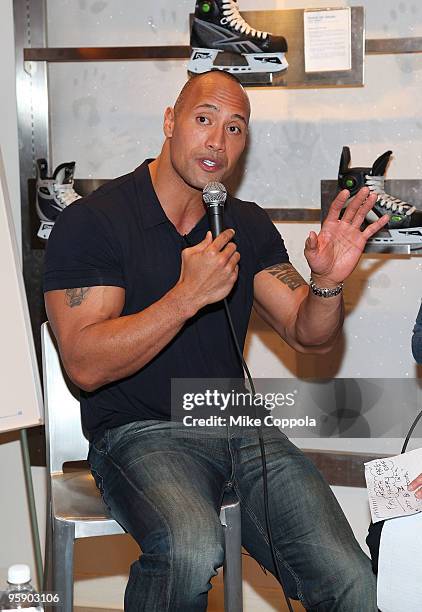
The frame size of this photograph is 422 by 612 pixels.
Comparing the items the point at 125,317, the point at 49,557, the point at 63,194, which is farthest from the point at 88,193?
the point at 49,557

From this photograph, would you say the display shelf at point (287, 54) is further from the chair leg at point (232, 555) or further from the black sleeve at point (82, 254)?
the chair leg at point (232, 555)

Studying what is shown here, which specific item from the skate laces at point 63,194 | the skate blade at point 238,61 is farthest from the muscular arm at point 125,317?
the skate blade at point 238,61

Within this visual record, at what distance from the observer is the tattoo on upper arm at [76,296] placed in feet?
6.54

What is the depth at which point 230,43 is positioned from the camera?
253 cm

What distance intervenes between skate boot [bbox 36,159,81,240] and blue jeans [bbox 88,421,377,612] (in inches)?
34.2

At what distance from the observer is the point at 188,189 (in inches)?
86.0

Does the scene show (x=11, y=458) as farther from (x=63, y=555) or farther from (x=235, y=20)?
(x=235, y=20)

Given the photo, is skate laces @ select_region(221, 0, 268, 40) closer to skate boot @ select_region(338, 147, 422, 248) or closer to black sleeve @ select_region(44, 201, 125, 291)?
skate boot @ select_region(338, 147, 422, 248)

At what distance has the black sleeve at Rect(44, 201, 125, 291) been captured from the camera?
2012 millimetres

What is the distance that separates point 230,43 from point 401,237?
2.27ft

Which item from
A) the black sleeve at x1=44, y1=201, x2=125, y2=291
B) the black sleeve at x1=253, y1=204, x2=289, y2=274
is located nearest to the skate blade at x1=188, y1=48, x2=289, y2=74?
the black sleeve at x1=253, y1=204, x2=289, y2=274

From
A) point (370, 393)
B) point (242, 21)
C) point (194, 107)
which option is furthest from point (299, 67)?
point (370, 393)

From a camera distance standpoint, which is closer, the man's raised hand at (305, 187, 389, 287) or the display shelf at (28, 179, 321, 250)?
the man's raised hand at (305, 187, 389, 287)

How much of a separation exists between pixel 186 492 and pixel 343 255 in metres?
0.62
